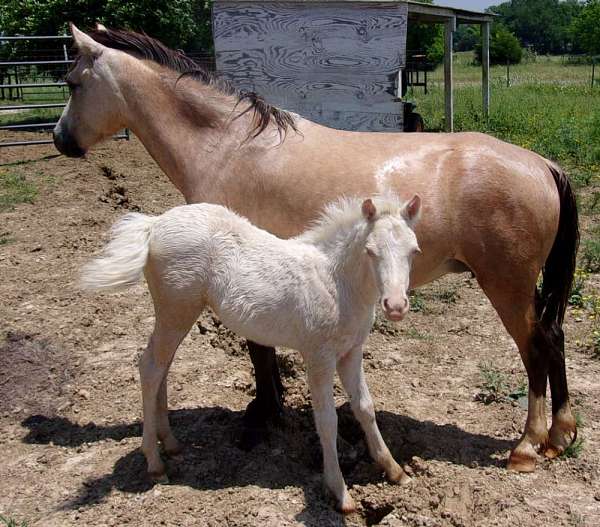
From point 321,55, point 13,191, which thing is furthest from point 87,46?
point 13,191

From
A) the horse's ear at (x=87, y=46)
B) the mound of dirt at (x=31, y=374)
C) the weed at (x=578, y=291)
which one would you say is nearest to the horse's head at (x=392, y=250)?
the horse's ear at (x=87, y=46)

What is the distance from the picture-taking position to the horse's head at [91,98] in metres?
4.07

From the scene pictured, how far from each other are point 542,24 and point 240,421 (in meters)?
102

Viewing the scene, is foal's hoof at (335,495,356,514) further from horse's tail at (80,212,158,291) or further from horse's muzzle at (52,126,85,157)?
horse's muzzle at (52,126,85,157)

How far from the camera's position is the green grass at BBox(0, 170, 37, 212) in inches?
337

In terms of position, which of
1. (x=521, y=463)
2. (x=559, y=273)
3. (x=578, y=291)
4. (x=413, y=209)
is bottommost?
(x=521, y=463)

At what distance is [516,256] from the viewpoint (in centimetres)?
344

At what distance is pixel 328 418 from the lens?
125 inches

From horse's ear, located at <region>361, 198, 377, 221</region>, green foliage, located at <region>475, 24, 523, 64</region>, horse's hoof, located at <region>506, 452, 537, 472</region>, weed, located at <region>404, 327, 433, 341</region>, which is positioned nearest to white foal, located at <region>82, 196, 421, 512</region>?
horse's ear, located at <region>361, 198, 377, 221</region>

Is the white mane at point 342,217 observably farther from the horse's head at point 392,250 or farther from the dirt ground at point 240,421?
the dirt ground at point 240,421

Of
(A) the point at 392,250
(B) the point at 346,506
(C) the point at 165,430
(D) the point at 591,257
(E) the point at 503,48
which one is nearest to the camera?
(A) the point at 392,250

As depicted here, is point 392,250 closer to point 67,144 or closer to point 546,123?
point 67,144

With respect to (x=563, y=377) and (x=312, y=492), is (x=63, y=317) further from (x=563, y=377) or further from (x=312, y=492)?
(x=563, y=377)

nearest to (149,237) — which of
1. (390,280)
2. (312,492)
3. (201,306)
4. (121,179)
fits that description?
(201,306)
